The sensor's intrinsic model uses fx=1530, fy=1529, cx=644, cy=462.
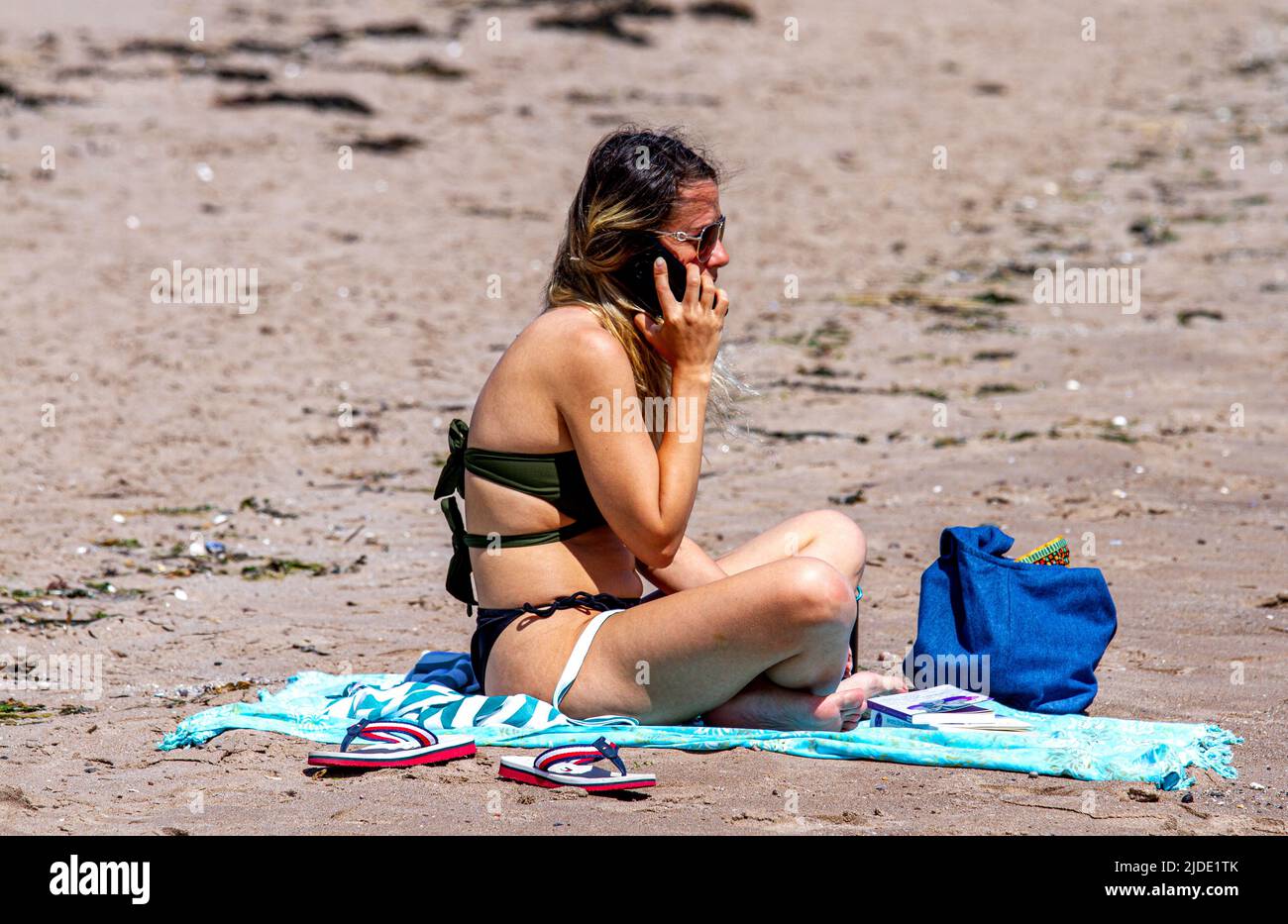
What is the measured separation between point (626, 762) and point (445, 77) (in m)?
9.29

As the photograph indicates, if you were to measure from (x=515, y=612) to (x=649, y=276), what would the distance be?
0.87m

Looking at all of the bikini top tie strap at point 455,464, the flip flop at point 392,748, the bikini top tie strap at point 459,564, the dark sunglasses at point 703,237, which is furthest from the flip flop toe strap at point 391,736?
the dark sunglasses at point 703,237

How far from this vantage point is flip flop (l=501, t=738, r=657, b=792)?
334cm

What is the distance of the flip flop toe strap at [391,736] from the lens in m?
3.56

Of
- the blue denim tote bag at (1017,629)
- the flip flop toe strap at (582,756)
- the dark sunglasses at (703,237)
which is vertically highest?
the dark sunglasses at (703,237)

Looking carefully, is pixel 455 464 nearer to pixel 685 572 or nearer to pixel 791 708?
pixel 685 572

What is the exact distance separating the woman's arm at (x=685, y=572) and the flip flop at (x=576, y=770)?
22.2 inches

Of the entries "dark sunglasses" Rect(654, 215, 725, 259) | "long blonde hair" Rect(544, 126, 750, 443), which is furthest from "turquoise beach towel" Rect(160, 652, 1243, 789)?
"dark sunglasses" Rect(654, 215, 725, 259)

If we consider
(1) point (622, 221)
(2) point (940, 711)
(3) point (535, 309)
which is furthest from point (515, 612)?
(3) point (535, 309)

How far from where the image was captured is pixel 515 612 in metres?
3.71

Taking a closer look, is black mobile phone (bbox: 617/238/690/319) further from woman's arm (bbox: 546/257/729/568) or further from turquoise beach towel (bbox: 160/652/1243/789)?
turquoise beach towel (bbox: 160/652/1243/789)

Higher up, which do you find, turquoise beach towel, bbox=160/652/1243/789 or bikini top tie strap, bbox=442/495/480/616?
bikini top tie strap, bbox=442/495/480/616

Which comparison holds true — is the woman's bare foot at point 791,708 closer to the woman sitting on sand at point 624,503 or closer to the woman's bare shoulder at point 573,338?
the woman sitting on sand at point 624,503

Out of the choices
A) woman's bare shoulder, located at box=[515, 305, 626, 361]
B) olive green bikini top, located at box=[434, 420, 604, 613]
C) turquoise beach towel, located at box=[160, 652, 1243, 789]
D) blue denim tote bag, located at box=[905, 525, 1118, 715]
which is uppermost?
woman's bare shoulder, located at box=[515, 305, 626, 361]
